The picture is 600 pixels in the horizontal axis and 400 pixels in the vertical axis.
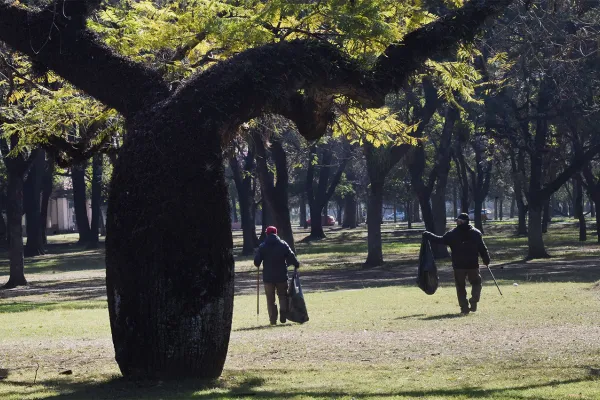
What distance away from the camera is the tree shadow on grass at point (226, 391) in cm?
967

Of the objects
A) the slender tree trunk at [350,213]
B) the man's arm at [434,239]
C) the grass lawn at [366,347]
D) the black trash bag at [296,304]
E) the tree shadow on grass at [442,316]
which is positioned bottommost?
the tree shadow on grass at [442,316]

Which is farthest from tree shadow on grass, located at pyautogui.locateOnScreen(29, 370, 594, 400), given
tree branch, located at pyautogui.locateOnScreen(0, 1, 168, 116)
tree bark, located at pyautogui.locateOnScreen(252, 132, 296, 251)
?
tree bark, located at pyautogui.locateOnScreen(252, 132, 296, 251)

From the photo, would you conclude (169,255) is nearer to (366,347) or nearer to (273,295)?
(366,347)

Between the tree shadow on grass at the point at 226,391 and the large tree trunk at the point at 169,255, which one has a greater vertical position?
the large tree trunk at the point at 169,255

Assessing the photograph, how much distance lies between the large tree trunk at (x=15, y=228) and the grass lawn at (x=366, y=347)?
216 cm

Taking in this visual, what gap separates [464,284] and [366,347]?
502cm

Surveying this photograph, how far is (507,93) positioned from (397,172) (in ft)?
57.1

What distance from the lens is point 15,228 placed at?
31.2 m

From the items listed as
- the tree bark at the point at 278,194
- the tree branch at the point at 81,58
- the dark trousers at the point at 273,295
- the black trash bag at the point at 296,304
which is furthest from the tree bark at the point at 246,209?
the tree branch at the point at 81,58

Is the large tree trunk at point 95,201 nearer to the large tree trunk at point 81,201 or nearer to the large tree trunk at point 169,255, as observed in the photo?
the large tree trunk at point 81,201

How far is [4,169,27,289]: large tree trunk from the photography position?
102 feet

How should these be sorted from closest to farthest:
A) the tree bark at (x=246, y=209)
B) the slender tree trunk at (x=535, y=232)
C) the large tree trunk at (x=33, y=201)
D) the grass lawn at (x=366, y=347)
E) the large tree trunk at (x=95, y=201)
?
the grass lawn at (x=366, y=347), the slender tree trunk at (x=535, y=232), the tree bark at (x=246, y=209), the large tree trunk at (x=33, y=201), the large tree trunk at (x=95, y=201)

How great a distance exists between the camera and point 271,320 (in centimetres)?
1842

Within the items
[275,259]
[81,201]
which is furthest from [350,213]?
[275,259]
